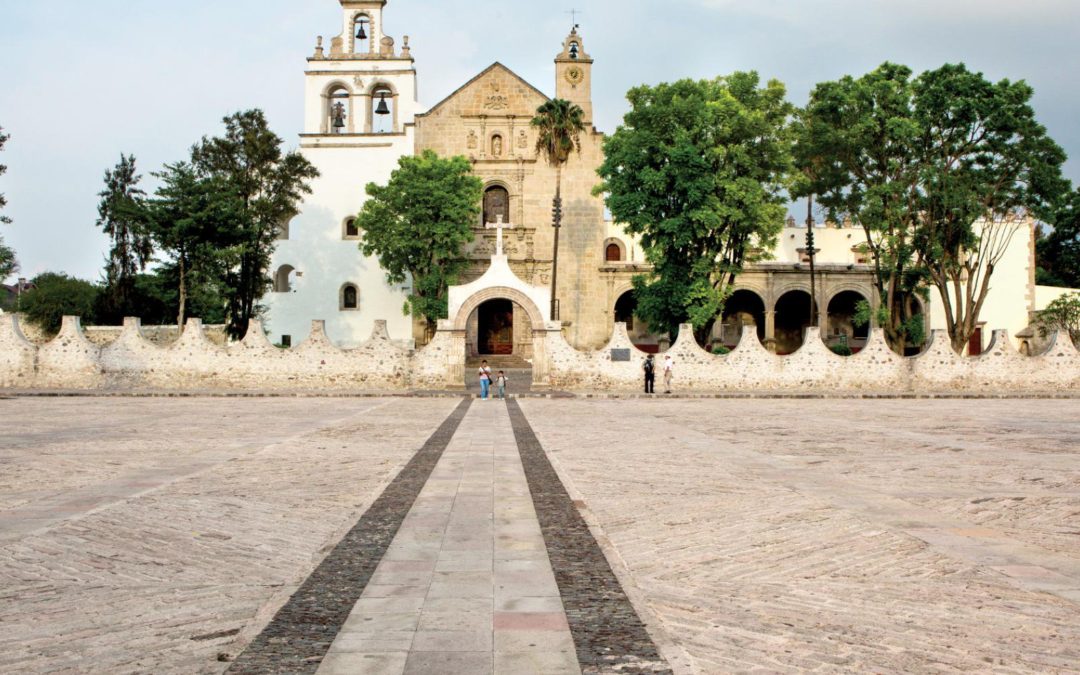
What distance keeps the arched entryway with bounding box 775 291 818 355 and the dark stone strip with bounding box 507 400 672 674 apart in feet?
139

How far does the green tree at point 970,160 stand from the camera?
31109 millimetres

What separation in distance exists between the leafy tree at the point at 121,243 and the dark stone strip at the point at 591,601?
122 ft

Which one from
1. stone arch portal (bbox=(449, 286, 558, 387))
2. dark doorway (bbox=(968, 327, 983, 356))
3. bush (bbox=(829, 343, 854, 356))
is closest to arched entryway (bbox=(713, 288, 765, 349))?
bush (bbox=(829, 343, 854, 356))

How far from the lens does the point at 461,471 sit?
399 inches

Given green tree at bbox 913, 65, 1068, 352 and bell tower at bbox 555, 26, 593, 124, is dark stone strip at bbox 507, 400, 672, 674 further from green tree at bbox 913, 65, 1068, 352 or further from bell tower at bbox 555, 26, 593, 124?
bell tower at bbox 555, 26, 593, 124

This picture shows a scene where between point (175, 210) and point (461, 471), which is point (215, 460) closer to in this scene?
point (461, 471)

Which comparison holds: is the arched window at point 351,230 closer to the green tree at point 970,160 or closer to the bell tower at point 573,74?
the bell tower at point 573,74

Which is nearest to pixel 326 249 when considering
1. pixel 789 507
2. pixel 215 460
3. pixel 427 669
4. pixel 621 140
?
pixel 621 140

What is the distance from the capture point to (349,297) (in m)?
45.4

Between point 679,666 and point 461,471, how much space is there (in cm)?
650

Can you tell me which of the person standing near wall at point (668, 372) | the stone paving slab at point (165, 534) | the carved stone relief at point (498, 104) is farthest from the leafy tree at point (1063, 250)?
the stone paving slab at point (165, 534)

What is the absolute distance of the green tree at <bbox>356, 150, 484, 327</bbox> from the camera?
3944 centimetres

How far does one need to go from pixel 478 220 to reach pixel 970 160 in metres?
23.9

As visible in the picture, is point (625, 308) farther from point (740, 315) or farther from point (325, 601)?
point (325, 601)
